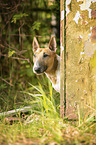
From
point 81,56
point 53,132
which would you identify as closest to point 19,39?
point 81,56

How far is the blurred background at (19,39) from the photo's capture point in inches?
169

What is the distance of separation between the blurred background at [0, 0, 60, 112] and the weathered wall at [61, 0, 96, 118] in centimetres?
133

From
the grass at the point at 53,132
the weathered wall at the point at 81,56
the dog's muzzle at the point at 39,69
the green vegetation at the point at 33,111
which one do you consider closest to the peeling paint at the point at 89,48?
the weathered wall at the point at 81,56

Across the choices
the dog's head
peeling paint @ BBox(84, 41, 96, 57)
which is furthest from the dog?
peeling paint @ BBox(84, 41, 96, 57)

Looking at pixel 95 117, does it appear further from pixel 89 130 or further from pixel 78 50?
pixel 78 50

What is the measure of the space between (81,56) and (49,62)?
2.94ft

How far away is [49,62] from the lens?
10.9 ft

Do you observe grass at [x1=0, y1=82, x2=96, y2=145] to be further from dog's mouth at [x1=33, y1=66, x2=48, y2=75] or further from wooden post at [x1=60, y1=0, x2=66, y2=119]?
dog's mouth at [x1=33, y1=66, x2=48, y2=75]

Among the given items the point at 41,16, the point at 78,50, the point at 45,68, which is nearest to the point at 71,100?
the point at 78,50

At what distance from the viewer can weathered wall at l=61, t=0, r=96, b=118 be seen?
246 centimetres

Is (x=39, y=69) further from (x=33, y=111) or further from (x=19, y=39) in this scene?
(x=19, y=39)

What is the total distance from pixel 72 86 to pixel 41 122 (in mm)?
585

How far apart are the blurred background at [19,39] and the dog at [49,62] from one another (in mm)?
581

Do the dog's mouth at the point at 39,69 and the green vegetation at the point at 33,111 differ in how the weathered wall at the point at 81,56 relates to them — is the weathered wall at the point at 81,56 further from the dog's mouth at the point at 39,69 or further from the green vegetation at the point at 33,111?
the dog's mouth at the point at 39,69
